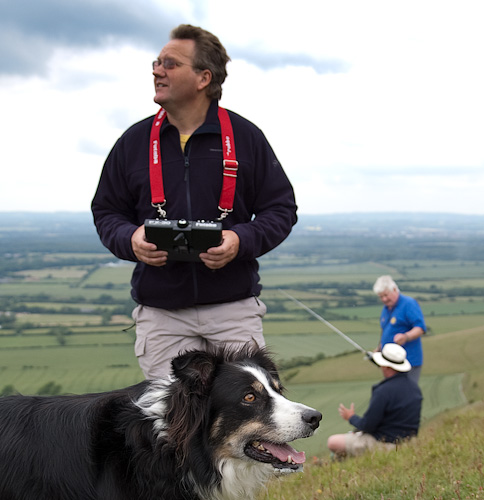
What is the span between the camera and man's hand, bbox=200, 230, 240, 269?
13.3 feet

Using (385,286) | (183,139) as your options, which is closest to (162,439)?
(183,139)

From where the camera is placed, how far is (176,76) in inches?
170

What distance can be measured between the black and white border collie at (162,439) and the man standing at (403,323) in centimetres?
676

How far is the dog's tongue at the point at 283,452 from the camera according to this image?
353cm

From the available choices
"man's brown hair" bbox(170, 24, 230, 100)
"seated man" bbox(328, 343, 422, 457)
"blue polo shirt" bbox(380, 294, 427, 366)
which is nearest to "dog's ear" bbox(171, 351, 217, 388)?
"man's brown hair" bbox(170, 24, 230, 100)

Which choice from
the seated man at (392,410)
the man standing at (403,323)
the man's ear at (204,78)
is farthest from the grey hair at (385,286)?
the man's ear at (204,78)

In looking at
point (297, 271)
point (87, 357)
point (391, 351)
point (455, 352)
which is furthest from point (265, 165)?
point (297, 271)

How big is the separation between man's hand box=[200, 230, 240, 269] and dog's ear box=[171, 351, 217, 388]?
2.48ft

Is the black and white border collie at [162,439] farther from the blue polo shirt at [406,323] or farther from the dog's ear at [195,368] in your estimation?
the blue polo shirt at [406,323]

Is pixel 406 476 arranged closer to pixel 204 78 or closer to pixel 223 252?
pixel 223 252

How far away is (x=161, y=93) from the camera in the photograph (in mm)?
4332

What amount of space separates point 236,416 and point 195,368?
0.39 m

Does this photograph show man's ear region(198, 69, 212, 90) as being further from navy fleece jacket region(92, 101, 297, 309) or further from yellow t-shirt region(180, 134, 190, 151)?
yellow t-shirt region(180, 134, 190, 151)

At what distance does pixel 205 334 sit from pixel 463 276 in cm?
5733
